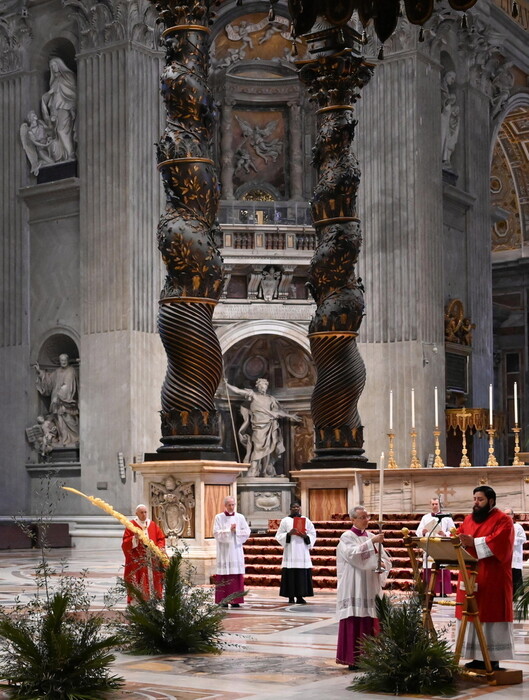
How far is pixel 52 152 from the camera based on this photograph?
1026 inches

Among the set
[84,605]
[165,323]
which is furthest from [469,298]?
[84,605]

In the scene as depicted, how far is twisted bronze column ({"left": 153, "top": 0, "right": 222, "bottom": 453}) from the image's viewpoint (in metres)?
13.4

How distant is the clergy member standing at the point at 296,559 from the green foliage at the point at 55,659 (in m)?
6.44

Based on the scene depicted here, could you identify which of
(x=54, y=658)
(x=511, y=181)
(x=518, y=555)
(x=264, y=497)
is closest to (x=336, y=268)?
(x=518, y=555)

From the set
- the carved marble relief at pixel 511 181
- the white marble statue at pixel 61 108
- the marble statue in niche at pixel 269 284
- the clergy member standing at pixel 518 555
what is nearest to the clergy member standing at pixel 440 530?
the clergy member standing at pixel 518 555

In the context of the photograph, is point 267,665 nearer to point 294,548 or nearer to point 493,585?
point 493,585

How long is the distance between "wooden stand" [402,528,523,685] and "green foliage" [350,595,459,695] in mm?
161

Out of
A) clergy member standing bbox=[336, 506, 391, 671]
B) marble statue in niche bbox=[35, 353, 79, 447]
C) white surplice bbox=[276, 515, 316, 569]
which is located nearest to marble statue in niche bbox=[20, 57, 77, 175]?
marble statue in niche bbox=[35, 353, 79, 447]

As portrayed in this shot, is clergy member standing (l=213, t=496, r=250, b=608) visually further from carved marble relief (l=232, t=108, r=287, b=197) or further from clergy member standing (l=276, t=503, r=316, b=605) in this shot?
carved marble relief (l=232, t=108, r=287, b=197)

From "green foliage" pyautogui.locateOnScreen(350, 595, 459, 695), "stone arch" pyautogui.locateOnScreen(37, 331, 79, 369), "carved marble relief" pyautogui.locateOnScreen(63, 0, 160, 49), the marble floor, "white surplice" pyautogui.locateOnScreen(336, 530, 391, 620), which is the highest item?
"carved marble relief" pyautogui.locateOnScreen(63, 0, 160, 49)

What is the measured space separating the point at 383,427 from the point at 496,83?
33.7 ft

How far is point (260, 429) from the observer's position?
2570 centimetres

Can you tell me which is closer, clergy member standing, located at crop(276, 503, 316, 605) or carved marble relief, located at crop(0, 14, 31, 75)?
clergy member standing, located at crop(276, 503, 316, 605)

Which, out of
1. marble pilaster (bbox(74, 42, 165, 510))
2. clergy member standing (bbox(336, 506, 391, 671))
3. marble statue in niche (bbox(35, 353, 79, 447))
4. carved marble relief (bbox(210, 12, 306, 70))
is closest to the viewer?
clergy member standing (bbox(336, 506, 391, 671))
